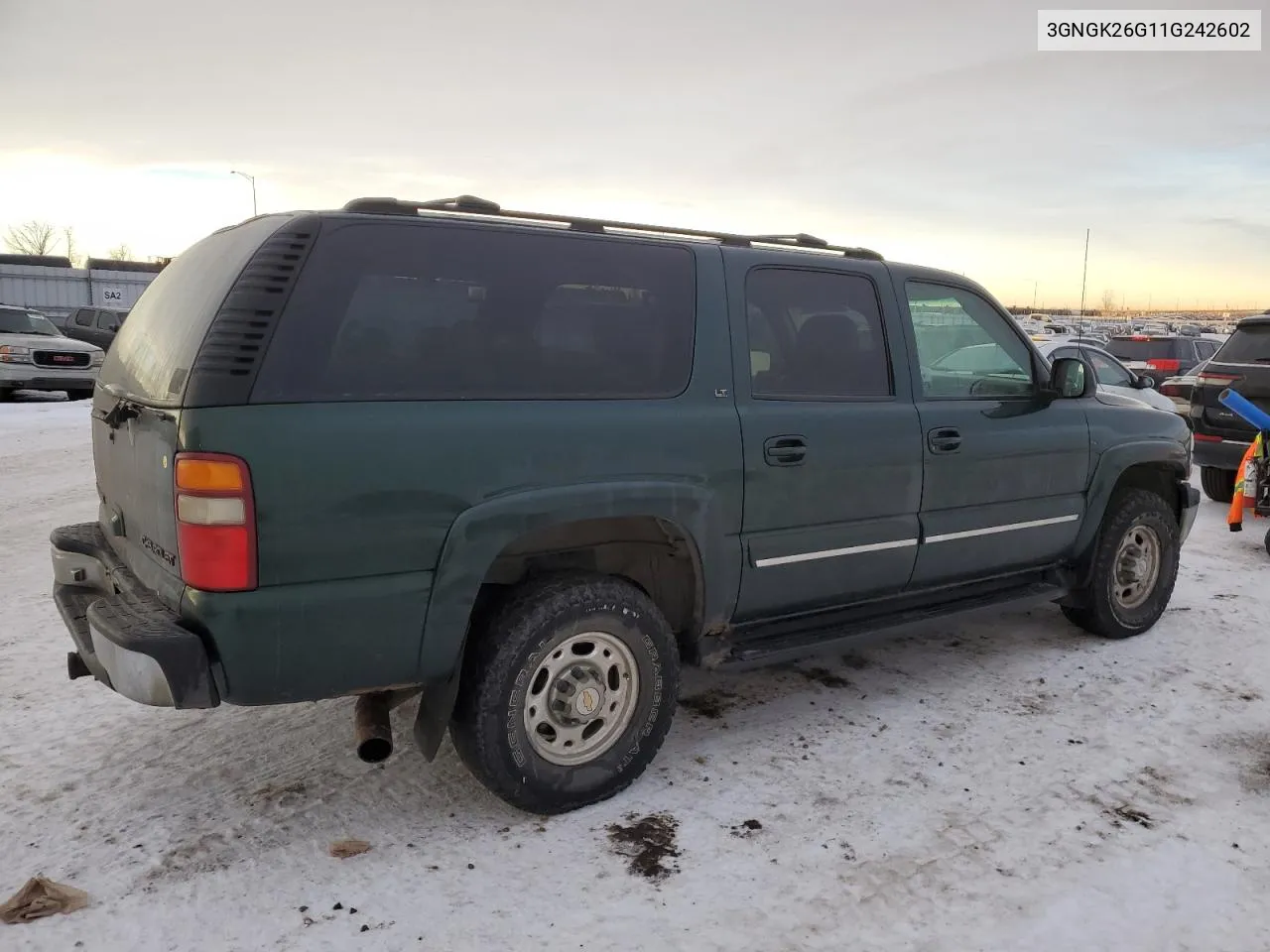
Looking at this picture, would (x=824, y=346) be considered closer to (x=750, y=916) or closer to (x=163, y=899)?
(x=750, y=916)

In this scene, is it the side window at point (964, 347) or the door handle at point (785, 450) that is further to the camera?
the side window at point (964, 347)

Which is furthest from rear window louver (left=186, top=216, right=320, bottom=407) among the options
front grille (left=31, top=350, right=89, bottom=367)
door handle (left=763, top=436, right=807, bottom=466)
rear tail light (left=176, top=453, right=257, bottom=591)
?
front grille (left=31, top=350, right=89, bottom=367)

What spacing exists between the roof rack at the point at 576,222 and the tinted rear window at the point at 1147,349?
14688 mm

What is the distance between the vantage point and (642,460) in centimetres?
324

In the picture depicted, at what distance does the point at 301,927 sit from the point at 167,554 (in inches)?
43.7

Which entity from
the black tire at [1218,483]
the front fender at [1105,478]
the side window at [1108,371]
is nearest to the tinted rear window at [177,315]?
the front fender at [1105,478]

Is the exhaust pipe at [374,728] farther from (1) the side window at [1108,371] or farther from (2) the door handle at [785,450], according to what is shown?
(1) the side window at [1108,371]

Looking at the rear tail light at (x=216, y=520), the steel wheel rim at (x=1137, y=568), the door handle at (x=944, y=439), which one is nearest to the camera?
the rear tail light at (x=216, y=520)

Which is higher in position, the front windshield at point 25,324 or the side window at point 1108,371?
the front windshield at point 25,324

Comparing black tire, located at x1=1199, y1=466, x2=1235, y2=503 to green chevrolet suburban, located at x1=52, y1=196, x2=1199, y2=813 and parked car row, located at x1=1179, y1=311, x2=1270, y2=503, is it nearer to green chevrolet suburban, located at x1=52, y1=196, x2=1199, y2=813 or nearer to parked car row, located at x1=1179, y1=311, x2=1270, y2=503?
parked car row, located at x1=1179, y1=311, x2=1270, y2=503

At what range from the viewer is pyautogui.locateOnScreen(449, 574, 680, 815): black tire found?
3.03m

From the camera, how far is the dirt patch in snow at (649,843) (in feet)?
9.52

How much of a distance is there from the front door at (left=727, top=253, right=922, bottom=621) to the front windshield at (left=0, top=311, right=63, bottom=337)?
677 inches

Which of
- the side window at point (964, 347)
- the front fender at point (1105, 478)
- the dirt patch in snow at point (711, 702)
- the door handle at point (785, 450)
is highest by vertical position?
the side window at point (964, 347)
